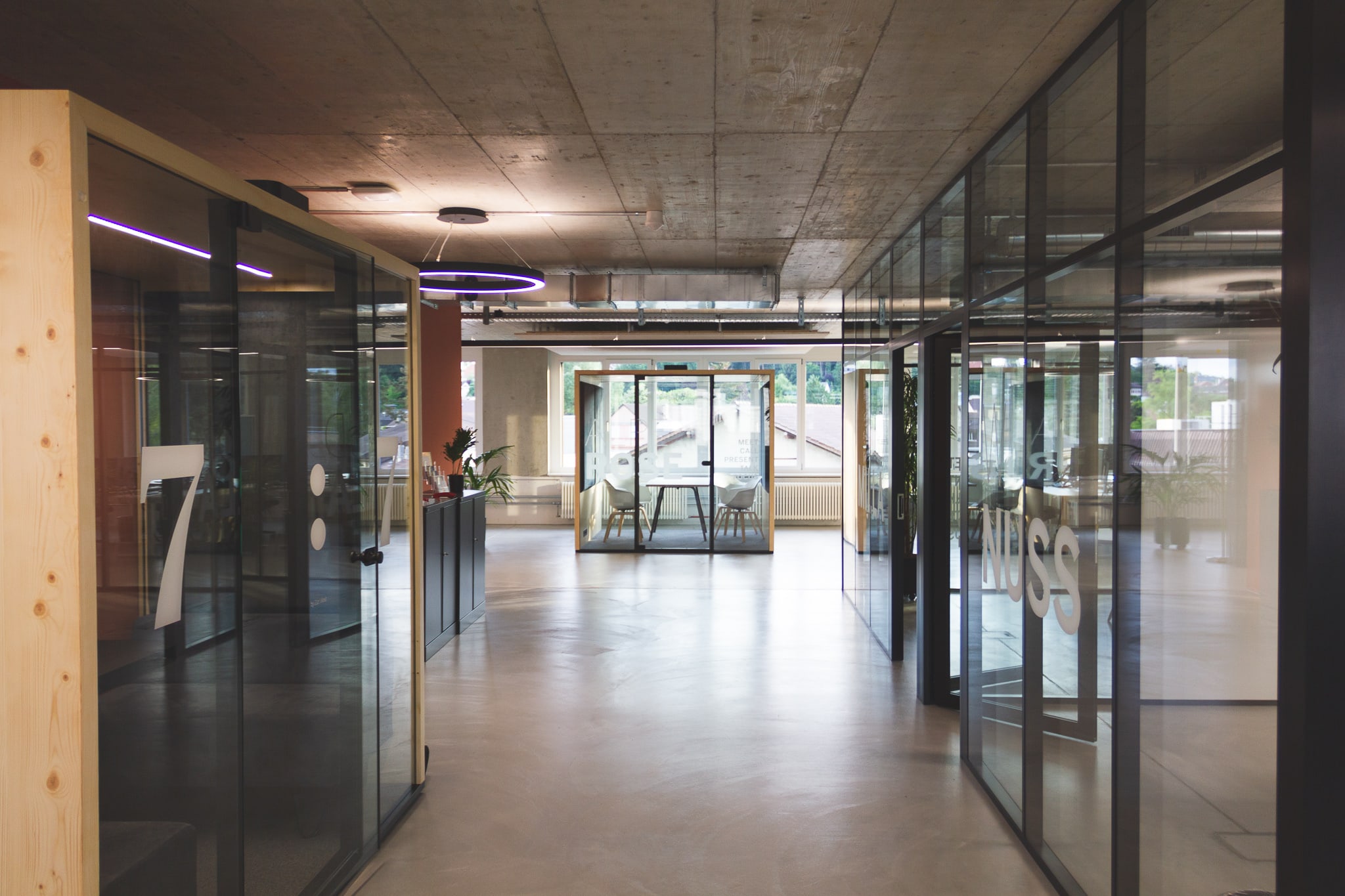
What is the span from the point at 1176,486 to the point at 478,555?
5883mm

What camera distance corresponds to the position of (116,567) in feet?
6.32

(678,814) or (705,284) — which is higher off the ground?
(705,284)

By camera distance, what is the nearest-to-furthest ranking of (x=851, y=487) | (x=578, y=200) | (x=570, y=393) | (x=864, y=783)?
(x=864, y=783)
(x=578, y=200)
(x=851, y=487)
(x=570, y=393)

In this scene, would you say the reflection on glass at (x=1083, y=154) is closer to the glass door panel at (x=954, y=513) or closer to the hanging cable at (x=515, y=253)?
Answer: the glass door panel at (x=954, y=513)

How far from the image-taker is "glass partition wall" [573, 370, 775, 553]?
10.8m

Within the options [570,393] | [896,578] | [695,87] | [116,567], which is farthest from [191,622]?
[570,393]

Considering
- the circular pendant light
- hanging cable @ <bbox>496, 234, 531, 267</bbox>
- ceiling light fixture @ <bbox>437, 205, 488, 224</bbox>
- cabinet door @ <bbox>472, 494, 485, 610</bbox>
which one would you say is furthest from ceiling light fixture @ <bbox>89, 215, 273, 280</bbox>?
cabinet door @ <bbox>472, 494, 485, 610</bbox>

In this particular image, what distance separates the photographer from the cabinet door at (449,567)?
632 cm

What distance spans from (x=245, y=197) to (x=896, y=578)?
475 cm

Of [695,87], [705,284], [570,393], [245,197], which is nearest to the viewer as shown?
[245,197]

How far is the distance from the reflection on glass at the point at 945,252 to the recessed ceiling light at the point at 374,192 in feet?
10.2

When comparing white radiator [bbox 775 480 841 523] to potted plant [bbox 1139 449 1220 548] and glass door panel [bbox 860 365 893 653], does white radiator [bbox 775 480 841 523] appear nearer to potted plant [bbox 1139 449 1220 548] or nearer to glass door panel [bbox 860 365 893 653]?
glass door panel [bbox 860 365 893 653]

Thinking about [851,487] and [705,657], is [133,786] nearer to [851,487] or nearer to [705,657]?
[705,657]

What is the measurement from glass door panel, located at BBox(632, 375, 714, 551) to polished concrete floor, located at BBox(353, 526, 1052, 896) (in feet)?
12.6
